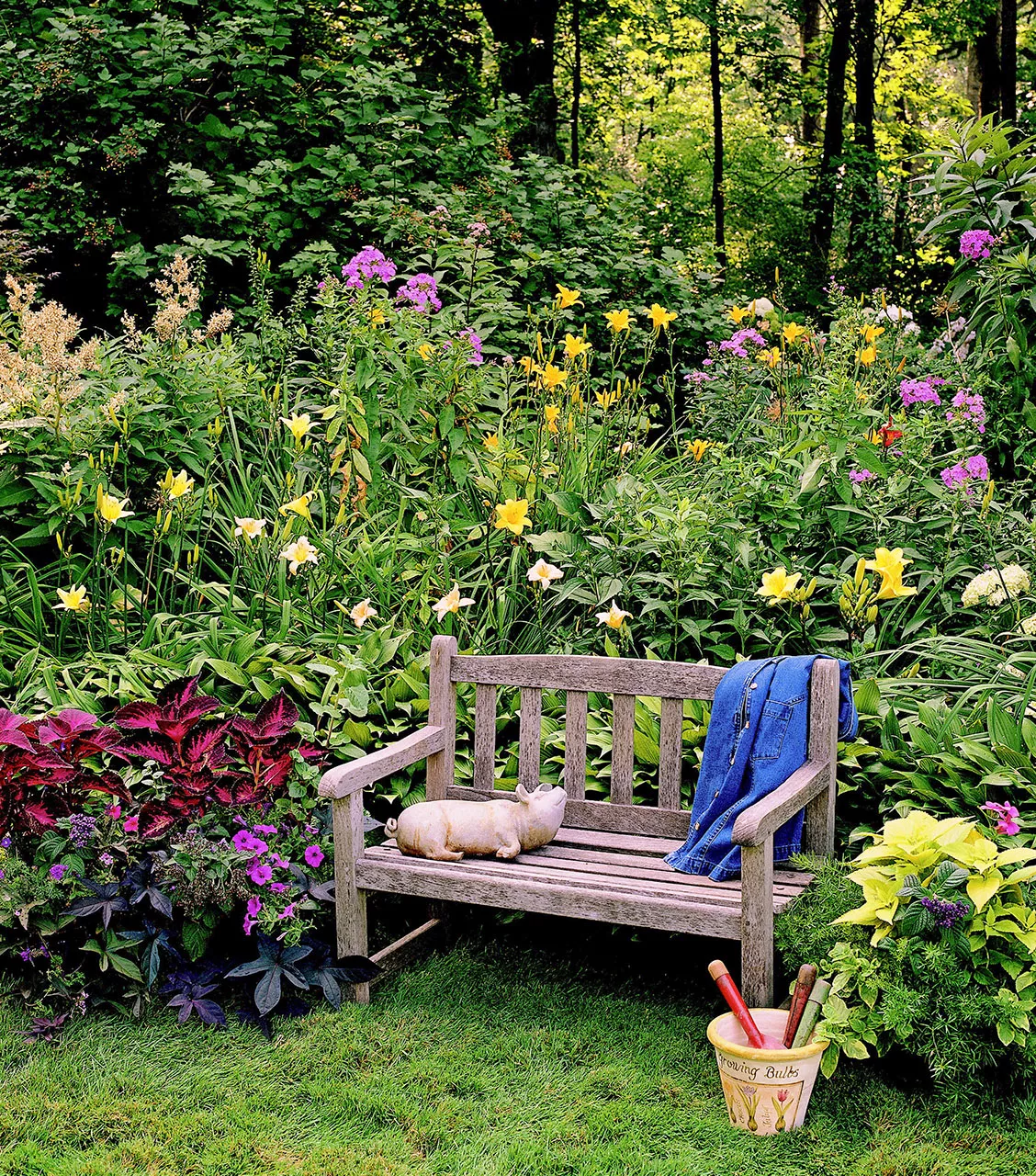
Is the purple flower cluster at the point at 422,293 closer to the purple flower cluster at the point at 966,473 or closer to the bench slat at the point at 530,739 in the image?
the bench slat at the point at 530,739

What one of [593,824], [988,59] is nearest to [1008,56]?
[988,59]

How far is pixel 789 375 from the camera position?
536cm

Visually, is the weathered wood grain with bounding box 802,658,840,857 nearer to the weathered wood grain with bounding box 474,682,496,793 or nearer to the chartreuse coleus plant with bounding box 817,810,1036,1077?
the chartreuse coleus plant with bounding box 817,810,1036,1077

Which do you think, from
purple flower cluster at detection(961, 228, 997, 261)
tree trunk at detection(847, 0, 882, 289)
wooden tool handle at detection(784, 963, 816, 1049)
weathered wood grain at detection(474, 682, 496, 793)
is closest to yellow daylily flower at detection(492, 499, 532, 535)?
weathered wood grain at detection(474, 682, 496, 793)

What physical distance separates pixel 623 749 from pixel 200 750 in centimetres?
121

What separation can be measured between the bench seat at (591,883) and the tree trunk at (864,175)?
8.52 metres

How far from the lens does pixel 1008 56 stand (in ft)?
37.3

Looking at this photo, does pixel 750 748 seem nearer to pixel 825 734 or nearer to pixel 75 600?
pixel 825 734

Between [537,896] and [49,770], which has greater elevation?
[49,770]

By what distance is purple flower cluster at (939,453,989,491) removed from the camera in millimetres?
3982

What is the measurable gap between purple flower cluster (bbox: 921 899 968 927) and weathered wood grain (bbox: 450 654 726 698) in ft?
2.90

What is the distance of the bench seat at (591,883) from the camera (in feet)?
9.27

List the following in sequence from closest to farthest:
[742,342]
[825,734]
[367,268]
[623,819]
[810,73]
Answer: [825,734], [623,819], [367,268], [742,342], [810,73]

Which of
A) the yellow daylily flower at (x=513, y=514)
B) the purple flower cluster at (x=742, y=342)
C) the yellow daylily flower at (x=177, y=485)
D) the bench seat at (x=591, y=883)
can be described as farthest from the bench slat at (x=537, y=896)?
the purple flower cluster at (x=742, y=342)
